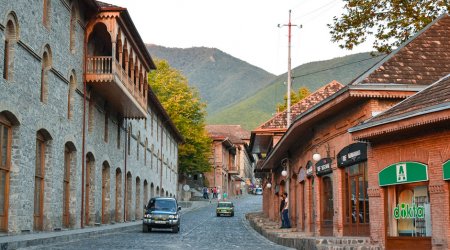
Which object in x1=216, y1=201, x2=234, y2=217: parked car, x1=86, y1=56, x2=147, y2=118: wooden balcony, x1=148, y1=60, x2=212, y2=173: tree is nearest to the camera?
x1=86, y1=56, x2=147, y2=118: wooden balcony

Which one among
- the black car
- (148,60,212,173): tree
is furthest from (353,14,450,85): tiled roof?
(148,60,212,173): tree

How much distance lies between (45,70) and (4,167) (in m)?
5.32

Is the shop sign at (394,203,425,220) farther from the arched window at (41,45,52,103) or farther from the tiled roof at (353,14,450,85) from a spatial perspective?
the arched window at (41,45,52,103)

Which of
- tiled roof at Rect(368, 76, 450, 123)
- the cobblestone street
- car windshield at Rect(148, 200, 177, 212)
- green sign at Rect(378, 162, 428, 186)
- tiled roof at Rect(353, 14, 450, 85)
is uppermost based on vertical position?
tiled roof at Rect(353, 14, 450, 85)

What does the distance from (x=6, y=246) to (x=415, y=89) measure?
38.9 feet

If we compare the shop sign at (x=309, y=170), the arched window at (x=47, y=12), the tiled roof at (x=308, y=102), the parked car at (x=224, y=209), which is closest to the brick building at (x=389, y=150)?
the shop sign at (x=309, y=170)

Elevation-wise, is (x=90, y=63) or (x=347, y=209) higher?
(x=90, y=63)

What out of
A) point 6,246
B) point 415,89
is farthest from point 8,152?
point 415,89

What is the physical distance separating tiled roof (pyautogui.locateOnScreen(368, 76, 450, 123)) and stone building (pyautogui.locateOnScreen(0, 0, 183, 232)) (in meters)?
11.2

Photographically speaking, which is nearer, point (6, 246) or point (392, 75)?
point (6, 246)

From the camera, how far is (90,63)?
98.6 ft

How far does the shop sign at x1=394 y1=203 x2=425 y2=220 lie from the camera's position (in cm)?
1581

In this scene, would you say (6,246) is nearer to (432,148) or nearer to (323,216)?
(432,148)

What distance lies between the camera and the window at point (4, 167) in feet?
65.6
